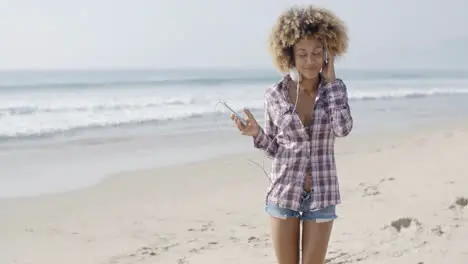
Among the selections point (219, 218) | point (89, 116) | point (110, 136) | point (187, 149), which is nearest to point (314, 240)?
point (219, 218)

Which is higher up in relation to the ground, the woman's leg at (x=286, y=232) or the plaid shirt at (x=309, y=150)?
the plaid shirt at (x=309, y=150)

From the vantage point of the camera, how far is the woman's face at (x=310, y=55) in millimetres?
3109

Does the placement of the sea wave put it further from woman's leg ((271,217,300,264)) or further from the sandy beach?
woman's leg ((271,217,300,264))

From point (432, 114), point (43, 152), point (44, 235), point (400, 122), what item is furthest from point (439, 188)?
point (432, 114)

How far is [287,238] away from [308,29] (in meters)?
1.11

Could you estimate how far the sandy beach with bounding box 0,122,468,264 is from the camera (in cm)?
551

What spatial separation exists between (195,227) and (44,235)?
5.41ft

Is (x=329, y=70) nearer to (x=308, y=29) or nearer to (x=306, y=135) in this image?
(x=308, y=29)

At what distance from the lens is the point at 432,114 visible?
66.6 feet

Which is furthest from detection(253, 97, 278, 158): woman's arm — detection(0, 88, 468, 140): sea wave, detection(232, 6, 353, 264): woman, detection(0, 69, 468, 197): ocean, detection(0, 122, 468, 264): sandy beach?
detection(0, 88, 468, 140): sea wave

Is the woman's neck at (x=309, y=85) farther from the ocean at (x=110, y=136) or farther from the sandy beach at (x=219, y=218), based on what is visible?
the ocean at (x=110, y=136)

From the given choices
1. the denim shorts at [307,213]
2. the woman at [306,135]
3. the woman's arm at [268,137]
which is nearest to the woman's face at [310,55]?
the woman at [306,135]

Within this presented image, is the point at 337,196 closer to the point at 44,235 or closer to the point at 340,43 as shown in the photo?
the point at 340,43

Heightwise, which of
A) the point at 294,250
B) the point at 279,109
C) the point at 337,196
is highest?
the point at 279,109
